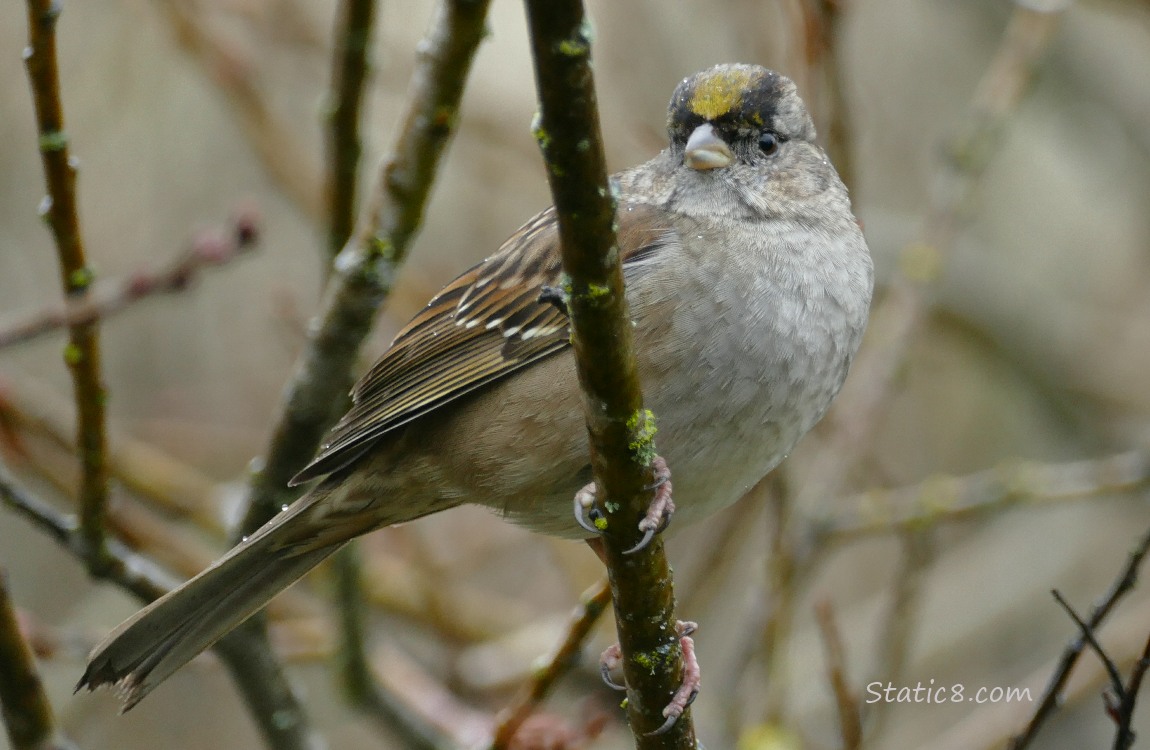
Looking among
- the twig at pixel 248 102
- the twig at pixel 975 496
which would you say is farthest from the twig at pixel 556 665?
the twig at pixel 248 102

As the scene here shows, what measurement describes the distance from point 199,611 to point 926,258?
289cm

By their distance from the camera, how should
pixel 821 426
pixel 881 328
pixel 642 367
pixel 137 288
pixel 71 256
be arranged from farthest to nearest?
pixel 821 426 < pixel 881 328 < pixel 642 367 < pixel 137 288 < pixel 71 256

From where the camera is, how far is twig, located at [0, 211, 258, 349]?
2.60 m

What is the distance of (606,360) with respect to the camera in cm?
207

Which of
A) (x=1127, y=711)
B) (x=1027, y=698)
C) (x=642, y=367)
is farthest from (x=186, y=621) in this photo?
(x=1027, y=698)

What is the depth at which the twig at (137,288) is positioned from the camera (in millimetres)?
2600

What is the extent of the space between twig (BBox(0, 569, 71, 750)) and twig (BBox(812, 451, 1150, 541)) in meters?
2.58

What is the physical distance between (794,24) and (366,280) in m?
2.12

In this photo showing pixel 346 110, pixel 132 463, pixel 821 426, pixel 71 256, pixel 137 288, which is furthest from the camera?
pixel 821 426

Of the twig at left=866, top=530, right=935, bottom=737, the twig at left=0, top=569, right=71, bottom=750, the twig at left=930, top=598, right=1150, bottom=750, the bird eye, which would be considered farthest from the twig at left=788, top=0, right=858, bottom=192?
the twig at left=0, top=569, right=71, bottom=750

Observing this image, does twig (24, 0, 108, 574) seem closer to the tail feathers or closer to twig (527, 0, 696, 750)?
the tail feathers

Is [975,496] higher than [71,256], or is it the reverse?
[71,256]

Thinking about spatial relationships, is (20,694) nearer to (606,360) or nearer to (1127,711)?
(606,360)

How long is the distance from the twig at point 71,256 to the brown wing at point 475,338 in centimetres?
49
